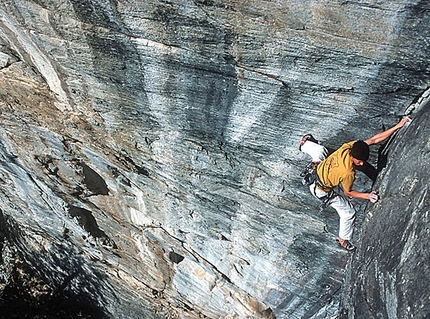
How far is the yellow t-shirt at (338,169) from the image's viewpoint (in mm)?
5570

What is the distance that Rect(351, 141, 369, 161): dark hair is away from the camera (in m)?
5.25

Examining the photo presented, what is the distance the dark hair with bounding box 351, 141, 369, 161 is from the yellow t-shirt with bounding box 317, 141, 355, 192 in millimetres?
215

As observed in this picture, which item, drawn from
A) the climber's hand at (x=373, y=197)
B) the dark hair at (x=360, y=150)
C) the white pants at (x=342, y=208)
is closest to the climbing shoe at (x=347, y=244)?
the white pants at (x=342, y=208)

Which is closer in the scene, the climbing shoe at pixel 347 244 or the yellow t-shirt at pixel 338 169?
the yellow t-shirt at pixel 338 169

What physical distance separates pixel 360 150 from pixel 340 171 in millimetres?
505

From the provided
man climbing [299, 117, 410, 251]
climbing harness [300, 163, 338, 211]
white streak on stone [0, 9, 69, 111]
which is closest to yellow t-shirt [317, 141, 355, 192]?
man climbing [299, 117, 410, 251]

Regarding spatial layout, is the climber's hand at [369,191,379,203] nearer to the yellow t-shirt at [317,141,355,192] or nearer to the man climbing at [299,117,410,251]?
the man climbing at [299,117,410,251]

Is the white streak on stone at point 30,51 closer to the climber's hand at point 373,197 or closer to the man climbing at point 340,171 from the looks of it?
the man climbing at point 340,171

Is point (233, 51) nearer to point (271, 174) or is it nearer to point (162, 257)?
point (271, 174)

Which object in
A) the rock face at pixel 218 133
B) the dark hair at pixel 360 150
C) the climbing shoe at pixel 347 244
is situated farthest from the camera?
the climbing shoe at pixel 347 244

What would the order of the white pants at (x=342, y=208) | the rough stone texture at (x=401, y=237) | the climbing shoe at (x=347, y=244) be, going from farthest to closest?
the climbing shoe at (x=347, y=244), the white pants at (x=342, y=208), the rough stone texture at (x=401, y=237)

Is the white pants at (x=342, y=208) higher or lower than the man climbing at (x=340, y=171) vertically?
lower

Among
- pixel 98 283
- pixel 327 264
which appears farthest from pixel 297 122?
pixel 98 283

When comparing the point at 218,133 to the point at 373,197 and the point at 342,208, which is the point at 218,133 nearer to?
the point at 342,208
